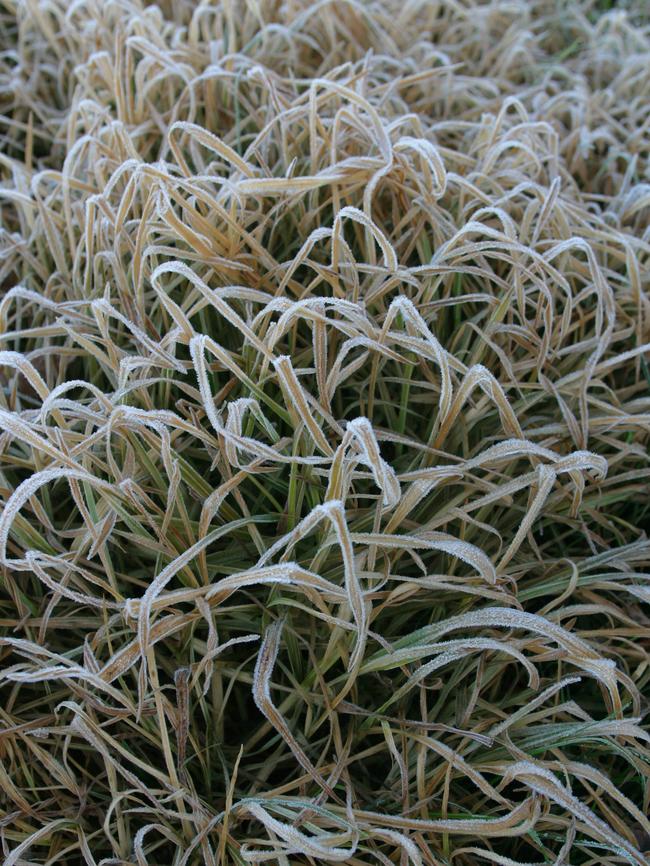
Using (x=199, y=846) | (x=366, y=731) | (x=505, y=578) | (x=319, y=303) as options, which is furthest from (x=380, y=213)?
(x=199, y=846)

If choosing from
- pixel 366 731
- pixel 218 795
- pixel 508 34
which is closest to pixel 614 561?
pixel 366 731

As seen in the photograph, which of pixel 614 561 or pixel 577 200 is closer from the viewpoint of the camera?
pixel 614 561

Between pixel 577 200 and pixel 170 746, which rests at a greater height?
pixel 577 200

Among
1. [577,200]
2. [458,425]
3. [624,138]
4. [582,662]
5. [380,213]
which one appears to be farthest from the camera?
[624,138]

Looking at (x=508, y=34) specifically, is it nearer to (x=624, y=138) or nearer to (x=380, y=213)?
(x=624, y=138)

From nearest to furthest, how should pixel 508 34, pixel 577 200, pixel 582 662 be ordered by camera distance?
1. pixel 582 662
2. pixel 577 200
3. pixel 508 34

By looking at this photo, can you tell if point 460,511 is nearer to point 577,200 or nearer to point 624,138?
point 577,200

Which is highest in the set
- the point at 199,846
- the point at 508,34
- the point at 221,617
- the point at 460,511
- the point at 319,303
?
the point at 508,34
